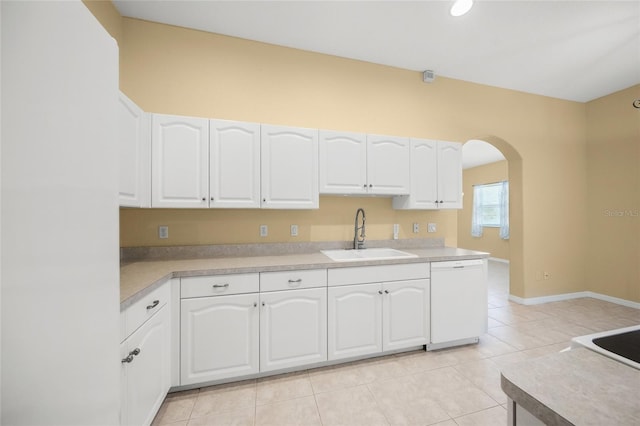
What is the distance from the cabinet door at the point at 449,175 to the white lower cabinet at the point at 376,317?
95 cm

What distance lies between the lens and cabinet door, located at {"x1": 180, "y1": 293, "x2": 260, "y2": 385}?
5.62ft

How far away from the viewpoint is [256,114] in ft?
7.99

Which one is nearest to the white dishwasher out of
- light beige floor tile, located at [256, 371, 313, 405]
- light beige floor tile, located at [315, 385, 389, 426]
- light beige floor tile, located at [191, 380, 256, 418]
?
light beige floor tile, located at [315, 385, 389, 426]

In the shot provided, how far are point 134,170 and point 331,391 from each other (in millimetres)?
2035

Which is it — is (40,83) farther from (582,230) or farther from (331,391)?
(582,230)

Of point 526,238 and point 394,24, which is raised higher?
point 394,24

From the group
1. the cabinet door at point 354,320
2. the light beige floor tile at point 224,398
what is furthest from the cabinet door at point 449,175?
the light beige floor tile at point 224,398

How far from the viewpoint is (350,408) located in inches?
63.9

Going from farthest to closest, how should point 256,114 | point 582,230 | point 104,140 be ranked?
point 582,230
point 256,114
point 104,140

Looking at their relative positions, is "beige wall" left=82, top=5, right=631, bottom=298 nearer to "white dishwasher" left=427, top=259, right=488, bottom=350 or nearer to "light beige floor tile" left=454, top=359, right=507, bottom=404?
"white dishwasher" left=427, top=259, right=488, bottom=350

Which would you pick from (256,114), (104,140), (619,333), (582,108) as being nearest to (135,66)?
(256,114)

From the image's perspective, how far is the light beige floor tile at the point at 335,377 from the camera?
1825 mm

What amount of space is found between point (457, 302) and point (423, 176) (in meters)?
1.23

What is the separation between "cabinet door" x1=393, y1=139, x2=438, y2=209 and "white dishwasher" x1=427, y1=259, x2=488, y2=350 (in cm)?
65
